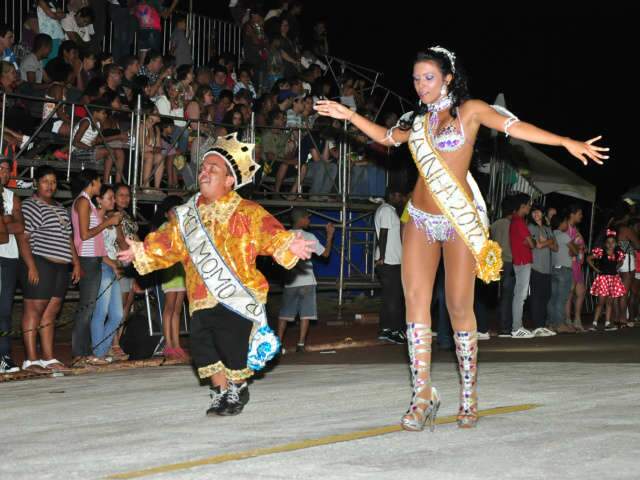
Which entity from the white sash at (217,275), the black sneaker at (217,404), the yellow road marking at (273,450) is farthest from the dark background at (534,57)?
the yellow road marking at (273,450)

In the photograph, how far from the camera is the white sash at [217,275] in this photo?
23.5 ft

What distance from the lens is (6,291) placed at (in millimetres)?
10234

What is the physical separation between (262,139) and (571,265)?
16.9 feet

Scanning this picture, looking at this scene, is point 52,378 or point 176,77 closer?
point 52,378

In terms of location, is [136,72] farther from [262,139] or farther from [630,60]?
[630,60]

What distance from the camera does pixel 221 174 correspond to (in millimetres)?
7312

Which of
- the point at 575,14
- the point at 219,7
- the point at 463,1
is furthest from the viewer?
the point at 575,14

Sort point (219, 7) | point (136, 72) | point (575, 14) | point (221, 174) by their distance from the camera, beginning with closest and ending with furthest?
1. point (221, 174)
2. point (136, 72)
3. point (219, 7)
4. point (575, 14)

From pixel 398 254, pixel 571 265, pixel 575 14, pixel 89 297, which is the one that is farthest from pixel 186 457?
pixel 575 14

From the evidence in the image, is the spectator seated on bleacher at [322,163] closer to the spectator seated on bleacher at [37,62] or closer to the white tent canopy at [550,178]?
the spectator seated on bleacher at [37,62]

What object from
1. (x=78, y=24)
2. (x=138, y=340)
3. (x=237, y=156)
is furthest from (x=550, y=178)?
(x=237, y=156)

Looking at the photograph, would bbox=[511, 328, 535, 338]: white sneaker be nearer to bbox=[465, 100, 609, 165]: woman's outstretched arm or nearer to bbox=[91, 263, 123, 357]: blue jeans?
bbox=[91, 263, 123, 357]: blue jeans

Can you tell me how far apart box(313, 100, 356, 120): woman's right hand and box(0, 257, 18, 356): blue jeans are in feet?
14.3

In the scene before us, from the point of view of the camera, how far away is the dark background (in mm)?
26297
